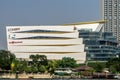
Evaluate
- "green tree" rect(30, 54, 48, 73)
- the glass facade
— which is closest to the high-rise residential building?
the glass facade

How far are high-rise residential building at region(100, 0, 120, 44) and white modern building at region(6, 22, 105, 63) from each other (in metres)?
37.9

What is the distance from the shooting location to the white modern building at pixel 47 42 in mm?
127750

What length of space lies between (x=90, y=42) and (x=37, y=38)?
17744 mm

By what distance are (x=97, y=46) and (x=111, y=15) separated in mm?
33064

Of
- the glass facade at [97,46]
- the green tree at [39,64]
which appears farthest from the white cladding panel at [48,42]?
the green tree at [39,64]

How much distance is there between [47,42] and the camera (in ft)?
423

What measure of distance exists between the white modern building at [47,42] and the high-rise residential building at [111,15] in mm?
37933

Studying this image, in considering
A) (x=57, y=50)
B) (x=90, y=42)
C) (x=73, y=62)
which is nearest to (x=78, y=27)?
(x=90, y=42)

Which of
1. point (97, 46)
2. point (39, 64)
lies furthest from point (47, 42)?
point (39, 64)

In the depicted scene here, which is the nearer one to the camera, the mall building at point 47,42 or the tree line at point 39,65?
the tree line at point 39,65

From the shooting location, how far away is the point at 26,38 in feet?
426

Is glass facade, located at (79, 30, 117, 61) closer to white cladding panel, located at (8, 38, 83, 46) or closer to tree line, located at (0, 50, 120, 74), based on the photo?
white cladding panel, located at (8, 38, 83, 46)

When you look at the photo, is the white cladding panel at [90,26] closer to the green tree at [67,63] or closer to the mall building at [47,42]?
the mall building at [47,42]

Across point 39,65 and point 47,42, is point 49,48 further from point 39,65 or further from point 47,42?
point 39,65
